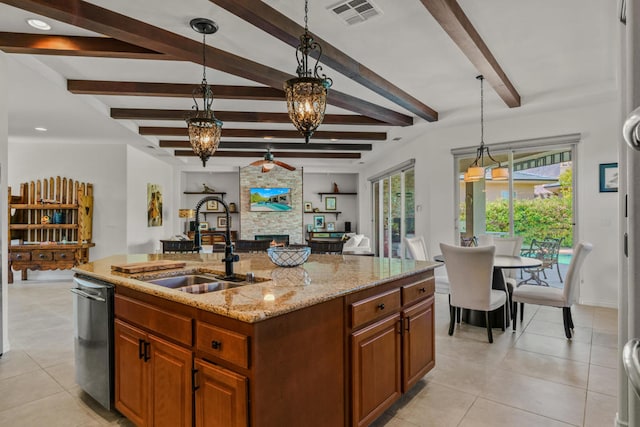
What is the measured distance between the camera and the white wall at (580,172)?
Answer: 181 inches

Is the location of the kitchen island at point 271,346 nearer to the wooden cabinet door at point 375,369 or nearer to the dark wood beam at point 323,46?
the wooden cabinet door at point 375,369

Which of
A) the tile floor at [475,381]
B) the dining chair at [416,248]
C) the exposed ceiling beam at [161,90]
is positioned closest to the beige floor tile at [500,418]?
the tile floor at [475,381]

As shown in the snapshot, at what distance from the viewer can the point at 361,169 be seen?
10430mm

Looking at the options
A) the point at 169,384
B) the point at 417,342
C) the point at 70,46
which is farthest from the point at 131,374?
the point at 70,46

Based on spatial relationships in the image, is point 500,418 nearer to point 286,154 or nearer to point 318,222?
point 286,154

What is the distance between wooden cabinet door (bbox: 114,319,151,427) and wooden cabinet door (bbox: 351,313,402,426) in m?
1.08

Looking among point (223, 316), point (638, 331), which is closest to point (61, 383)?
point (223, 316)

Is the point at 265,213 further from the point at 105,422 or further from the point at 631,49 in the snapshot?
the point at 631,49

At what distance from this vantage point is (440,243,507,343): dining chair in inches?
128

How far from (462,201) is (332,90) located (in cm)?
306

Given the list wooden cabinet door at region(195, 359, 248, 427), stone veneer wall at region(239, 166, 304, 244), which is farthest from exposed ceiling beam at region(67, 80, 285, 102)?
stone veneer wall at region(239, 166, 304, 244)

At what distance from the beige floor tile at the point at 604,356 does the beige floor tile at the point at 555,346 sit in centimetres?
4

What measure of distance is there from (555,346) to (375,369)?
232cm

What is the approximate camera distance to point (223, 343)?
142 cm
